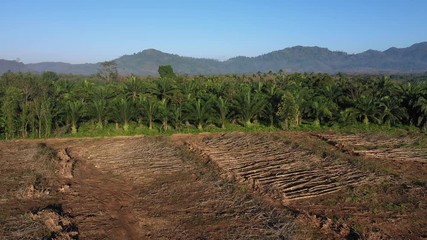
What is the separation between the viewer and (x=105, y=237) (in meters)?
7.50

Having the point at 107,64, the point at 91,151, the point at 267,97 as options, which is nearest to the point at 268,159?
the point at 91,151

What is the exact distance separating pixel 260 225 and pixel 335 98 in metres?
15.2

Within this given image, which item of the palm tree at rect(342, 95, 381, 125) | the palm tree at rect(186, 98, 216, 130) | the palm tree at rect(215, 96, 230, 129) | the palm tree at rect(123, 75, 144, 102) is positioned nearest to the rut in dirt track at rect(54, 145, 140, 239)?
the palm tree at rect(186, 98, 216, 130)

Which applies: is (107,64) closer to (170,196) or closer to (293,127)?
(293,127)

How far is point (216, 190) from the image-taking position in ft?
33.1

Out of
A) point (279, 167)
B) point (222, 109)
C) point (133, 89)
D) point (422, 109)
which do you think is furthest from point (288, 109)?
point (133, 89)

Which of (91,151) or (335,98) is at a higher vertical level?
(335,98)

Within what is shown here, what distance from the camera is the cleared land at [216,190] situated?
25.6ft

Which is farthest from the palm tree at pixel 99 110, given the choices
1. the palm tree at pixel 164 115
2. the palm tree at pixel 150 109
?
the palm tree at pixel 164 115

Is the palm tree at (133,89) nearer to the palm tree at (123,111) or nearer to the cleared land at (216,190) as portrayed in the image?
the palm tree at (123,111)

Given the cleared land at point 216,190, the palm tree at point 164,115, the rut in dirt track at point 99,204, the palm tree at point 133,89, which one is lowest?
the rut in dirt track at point 99,204

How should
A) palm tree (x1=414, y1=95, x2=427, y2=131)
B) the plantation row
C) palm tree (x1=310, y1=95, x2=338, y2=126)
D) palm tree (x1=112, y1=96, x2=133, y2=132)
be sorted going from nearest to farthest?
the plantation row
palm tree (x1=414, y1=95, x2=427, y2=131)
palm tree (x1=112, y1=96, x2=133, y2=132)
palm tree (x1=310, y1=95, x2=338, y2=126)

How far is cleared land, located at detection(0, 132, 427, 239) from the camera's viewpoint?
7809 millimetres

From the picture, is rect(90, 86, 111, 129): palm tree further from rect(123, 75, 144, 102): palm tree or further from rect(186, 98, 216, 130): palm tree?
rect(186, 98, 216, 130): palm tree
